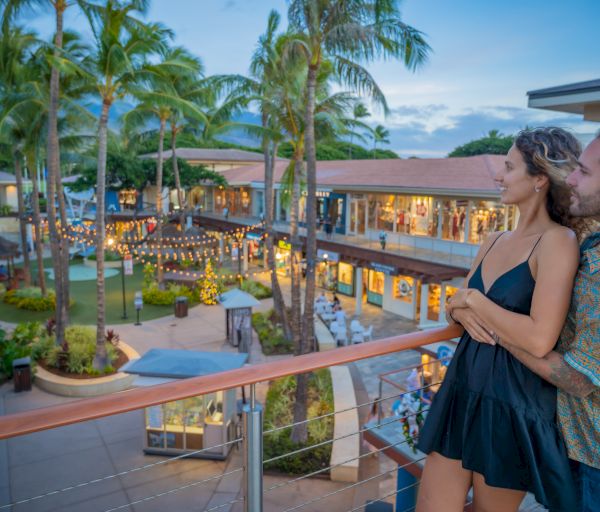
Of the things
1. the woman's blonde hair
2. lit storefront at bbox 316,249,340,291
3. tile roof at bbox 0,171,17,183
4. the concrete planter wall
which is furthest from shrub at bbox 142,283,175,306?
tile roof at bbox 0,171,17,183

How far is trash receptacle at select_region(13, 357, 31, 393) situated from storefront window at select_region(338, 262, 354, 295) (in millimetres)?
15248

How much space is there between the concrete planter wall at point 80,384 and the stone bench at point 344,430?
5.43 metres

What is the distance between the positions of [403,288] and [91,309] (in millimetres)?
12931

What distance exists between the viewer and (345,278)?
24906 mm

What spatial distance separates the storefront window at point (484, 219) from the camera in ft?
62.2

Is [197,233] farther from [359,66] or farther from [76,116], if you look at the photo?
[359,66]

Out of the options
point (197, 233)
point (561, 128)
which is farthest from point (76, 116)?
point (561, 128)

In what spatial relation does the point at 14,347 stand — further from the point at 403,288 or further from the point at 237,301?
the point at 403,288

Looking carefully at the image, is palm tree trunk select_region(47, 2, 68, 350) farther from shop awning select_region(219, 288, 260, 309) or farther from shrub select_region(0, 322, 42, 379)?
shop awning select_region(219, 288, 260, 309)

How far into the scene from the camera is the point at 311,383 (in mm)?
12984

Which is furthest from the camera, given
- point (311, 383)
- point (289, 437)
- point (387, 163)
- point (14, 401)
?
point (387, 163)

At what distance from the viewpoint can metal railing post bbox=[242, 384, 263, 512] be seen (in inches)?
77.2

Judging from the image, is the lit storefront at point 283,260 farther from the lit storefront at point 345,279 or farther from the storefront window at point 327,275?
the lit storefront at point 345,279

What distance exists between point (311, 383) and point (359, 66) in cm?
804
